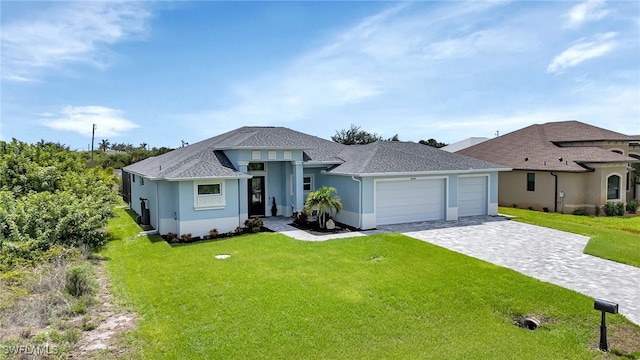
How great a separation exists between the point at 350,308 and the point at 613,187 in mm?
24279

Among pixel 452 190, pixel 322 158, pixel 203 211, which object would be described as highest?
pixel 322 158

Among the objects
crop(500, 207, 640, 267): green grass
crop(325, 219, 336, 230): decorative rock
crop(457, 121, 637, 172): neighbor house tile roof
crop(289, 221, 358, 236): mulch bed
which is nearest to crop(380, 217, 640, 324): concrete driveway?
crop(500, 207, 640, 267): green grass

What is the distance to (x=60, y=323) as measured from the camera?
699 centimetres

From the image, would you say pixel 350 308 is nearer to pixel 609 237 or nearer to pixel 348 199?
pixel 348 199

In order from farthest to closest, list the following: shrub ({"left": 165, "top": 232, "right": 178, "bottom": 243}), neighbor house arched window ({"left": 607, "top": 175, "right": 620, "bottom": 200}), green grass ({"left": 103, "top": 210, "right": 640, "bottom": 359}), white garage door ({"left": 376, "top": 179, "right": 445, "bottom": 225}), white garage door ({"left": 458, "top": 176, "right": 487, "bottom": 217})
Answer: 1. neighbor house arched window ({"left": 607, "top": 175, "right": 620, "bottom": 200})
2. white garage door ({"left": 458, "top": 176, "right": 487, "bottom": 217})
3. white garage door ({"left": 376, "top": 179, "right": 445, "bottom": 225})
4. shrub ({"left": 165, "top": 232, "right": 178, "bottom": 243})
5. green grass ({"left": 103, "top": 210, "right": 640, "bottom": 359})

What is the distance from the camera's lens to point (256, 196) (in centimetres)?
1970

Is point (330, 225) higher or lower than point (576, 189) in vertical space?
lower

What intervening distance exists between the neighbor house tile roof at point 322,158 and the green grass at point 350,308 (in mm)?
4616

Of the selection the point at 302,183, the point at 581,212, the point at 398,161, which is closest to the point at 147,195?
the point at 302,183

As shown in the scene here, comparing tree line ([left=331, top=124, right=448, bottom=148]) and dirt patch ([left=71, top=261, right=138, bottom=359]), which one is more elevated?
tree line ([left=331, top=124, right=448, bottom=148])

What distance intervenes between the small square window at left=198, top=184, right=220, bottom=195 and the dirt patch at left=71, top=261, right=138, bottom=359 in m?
6.61

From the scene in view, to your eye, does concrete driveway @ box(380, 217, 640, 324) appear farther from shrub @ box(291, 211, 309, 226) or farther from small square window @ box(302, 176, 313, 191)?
small square window @ box(302, 176, 313, 191)

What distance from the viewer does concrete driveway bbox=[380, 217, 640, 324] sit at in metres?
8.79

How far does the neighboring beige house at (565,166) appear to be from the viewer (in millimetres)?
23172
